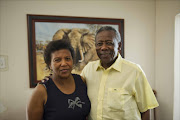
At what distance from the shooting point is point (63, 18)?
2.30 metres

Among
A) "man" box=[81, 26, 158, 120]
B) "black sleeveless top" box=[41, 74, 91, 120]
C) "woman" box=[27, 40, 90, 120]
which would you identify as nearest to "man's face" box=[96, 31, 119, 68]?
"man" box=[81, 26, 158, 120]

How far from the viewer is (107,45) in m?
1.23

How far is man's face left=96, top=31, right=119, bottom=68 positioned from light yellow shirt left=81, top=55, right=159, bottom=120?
0.28 ft

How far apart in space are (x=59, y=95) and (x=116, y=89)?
19.4 inches

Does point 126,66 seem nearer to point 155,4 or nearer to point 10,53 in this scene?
point 10,53

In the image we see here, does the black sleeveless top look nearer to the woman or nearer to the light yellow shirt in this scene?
the woman

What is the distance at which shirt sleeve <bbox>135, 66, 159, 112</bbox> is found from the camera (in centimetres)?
123

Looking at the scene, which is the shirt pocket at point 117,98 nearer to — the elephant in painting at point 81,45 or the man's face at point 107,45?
the man's face at point 107,45

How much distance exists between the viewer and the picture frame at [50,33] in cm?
221

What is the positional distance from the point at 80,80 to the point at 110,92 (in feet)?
1.01

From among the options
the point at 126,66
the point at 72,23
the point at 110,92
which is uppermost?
the point at 72,23

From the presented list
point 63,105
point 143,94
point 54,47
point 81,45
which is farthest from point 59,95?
point 81,45

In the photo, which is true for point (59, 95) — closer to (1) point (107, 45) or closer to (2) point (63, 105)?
(2) point (63, 105)

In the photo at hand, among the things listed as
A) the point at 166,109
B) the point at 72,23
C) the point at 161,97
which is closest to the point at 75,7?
the point at 72,23
